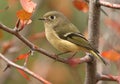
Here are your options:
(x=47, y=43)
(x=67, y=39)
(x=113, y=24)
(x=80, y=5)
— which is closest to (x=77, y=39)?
(x=67, y=39)

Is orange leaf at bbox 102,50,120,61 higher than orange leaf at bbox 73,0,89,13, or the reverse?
orange leaf at bbox 73,0,89,13

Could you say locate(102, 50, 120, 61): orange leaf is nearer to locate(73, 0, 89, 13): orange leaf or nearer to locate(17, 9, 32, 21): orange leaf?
locate(73, 0, 89, 13): orange leaf

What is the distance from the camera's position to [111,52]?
2504 millimetres

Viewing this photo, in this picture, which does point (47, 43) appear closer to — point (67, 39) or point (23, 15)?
point (67, 39)

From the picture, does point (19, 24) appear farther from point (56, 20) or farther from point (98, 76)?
point (56, 20)

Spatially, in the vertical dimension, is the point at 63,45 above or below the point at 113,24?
above

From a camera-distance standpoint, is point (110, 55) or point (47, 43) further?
point (47, 43)

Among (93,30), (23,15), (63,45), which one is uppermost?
(23,15)

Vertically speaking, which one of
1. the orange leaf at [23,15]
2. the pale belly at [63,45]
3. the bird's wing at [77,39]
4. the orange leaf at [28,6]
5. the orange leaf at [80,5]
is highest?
the orange leaf at [28,6]

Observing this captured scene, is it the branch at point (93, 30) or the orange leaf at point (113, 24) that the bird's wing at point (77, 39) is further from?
the orange leaf at point (113, 24)

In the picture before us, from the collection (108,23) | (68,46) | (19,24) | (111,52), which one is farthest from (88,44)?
(108,23)

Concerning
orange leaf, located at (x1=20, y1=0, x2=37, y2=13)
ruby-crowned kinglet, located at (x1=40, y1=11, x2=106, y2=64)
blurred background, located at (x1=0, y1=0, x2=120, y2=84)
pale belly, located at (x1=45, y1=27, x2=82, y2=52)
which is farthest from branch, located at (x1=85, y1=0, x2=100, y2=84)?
blurred background, located at (x1=0, y1=0, x2=120, y2=84)

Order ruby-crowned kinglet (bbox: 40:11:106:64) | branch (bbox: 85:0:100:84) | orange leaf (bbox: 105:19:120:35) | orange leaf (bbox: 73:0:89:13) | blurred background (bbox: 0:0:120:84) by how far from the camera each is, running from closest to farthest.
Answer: branch (bbox: 85:0:100:84)
ruby-crowned kinglet (bbox: 40:11:106:64)
orange leaf (bbox: 73:0:89:13)
orange leaf (bbox: 105:19:120:35)
blurred background (bbox: 0:0:120:84)

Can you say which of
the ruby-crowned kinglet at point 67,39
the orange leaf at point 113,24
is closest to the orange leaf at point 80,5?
the ruby-crowned kinglet at point 67,39
